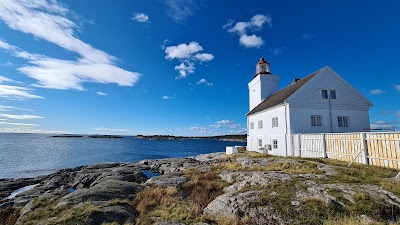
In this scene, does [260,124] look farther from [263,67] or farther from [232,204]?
[232,204]

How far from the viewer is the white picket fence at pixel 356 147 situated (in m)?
13.6

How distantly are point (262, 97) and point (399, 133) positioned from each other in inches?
894

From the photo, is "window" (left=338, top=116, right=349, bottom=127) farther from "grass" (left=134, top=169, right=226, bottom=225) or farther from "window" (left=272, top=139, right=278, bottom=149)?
"grass" (left=134, top=169, right=226, bottom=225)

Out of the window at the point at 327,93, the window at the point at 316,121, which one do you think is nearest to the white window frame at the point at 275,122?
the window at the point at 316,121

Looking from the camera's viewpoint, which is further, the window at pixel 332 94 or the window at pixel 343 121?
the window at pixel 332 94

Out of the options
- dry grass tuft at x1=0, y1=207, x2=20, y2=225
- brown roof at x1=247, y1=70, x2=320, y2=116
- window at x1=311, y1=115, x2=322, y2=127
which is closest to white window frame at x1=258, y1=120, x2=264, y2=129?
brown roof at x1=247, y1=70, x2=320, y2=116

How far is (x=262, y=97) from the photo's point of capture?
116 feet

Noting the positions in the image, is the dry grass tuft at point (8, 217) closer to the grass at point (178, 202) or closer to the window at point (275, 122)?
the grass at point (178, 202)

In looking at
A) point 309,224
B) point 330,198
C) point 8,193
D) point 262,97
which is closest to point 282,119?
point 262,97

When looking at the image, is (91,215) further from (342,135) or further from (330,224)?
(342,135)

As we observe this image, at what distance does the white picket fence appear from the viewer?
44.5ft

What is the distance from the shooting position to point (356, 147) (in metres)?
16.1

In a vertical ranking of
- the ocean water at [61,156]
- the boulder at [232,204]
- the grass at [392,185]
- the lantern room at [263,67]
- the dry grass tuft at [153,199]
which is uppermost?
the lantern room at [263,67]

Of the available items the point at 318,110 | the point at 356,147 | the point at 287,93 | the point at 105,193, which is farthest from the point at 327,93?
the point at 105,193
